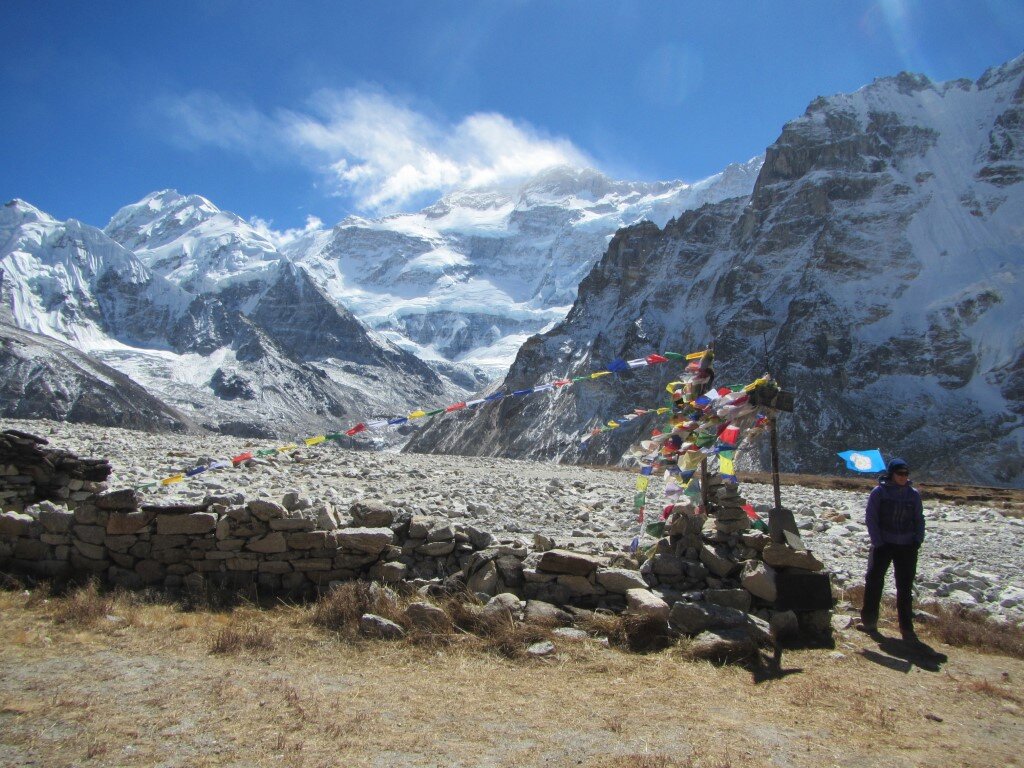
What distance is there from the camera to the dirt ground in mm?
5227

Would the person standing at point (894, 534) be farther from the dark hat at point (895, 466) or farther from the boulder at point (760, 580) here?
the boulder at point (760, 580)

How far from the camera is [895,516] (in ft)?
27.2

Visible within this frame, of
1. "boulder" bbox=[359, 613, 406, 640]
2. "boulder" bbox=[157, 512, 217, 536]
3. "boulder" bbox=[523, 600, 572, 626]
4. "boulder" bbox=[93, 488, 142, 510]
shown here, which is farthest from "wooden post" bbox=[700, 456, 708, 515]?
"boulder" bbox=[93, 488, 142, 510]

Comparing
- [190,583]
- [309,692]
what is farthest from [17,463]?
[309,692]

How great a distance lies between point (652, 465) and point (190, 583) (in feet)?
22.1

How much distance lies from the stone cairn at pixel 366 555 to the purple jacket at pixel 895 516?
95 cm

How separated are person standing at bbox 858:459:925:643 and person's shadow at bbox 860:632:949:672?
0.27 m

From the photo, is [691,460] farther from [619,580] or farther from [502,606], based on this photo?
[502,606]

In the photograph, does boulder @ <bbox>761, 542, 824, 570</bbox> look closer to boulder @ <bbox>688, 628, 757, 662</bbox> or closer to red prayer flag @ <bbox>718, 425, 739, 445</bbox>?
boulder @ <bbox>688, 628, 757, 662</bbox>

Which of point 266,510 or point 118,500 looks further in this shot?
point 118,500

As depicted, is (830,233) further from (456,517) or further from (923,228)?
(456,517)

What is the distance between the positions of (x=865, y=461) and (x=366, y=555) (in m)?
6.33

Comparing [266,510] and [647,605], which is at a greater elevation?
[266,510]

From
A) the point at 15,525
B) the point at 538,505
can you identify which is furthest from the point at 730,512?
the point at 15,525
